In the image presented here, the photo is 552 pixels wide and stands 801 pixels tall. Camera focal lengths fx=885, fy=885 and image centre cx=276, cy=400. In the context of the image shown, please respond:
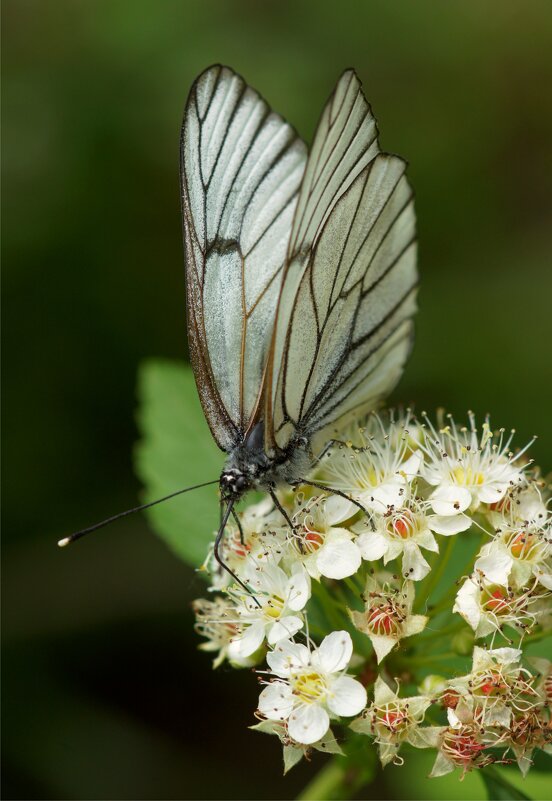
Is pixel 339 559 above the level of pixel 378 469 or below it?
below

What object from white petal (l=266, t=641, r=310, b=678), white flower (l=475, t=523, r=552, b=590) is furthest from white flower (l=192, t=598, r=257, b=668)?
white flower (l=475, t=523, r=552, b=590)

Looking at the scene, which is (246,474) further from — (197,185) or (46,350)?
(46,350)

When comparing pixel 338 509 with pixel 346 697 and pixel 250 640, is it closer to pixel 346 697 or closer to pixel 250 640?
pixel 250 640

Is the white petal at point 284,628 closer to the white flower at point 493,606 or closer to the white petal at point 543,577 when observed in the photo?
the white flower at point 493,606

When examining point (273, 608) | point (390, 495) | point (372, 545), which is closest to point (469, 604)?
point (372, 545)

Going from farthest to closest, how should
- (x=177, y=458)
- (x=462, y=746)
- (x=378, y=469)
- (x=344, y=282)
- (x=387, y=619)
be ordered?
(x=177, y=458), (x=344, y=282), (x=378, y=469), (x=387, y=619), (x=462, y=746)

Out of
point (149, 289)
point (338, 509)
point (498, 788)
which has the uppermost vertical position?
point (149, 289)
